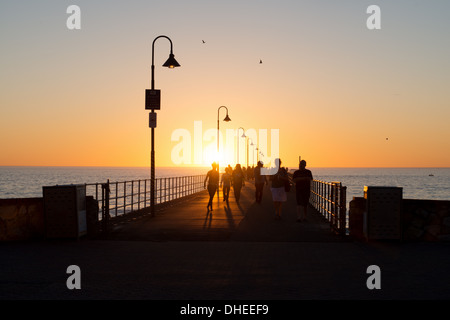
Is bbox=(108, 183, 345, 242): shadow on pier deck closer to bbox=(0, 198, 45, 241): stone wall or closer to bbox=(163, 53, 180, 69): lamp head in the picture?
bbox=(0, 198, 45, 241): stone wall

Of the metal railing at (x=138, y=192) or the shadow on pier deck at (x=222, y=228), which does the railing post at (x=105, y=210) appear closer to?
the metal railing at (x=138, y=192)

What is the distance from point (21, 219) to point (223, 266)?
5763 millimetres

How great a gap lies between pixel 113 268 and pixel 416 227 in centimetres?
716

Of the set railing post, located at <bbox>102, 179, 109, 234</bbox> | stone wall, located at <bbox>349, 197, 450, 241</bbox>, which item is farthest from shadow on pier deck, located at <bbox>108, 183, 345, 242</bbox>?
stone wall, located at <bbox>349, 197, 450, 241</bbox>

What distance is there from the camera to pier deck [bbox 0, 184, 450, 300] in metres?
7.79

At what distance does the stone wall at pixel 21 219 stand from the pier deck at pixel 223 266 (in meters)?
0.52

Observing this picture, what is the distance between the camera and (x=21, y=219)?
13.1 meters

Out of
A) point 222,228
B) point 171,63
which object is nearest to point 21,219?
point 222,228

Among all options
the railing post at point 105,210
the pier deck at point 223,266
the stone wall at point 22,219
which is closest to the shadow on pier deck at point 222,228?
the pier deck at point 223,266

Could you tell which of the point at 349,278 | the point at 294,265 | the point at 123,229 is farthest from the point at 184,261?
the point at 123,229

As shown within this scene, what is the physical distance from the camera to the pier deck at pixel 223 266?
7.79 metres

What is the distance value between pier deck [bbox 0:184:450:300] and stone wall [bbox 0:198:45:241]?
523mm
